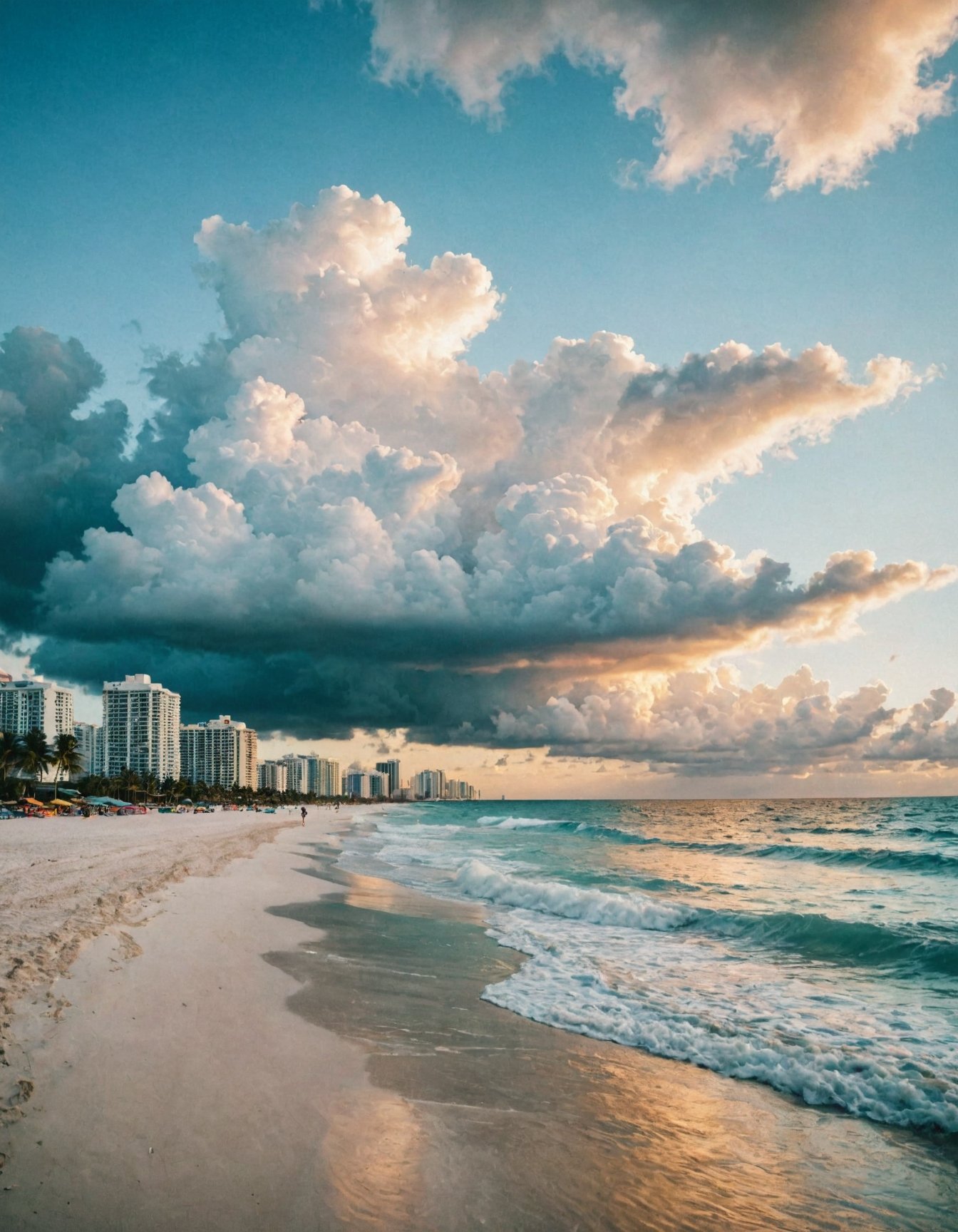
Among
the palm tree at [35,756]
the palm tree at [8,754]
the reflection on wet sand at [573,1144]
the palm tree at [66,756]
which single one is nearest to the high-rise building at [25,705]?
the palm tree at [66,756]

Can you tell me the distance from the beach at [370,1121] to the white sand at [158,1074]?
0.08 ft

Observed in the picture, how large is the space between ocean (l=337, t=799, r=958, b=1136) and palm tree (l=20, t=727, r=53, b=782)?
80829 mm

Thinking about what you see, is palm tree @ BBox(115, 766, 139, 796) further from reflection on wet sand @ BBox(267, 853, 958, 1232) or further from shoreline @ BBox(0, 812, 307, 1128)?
reflection on wet sand @ BBox(267, 853, 958, 1232)

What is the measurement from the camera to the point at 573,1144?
621 cm

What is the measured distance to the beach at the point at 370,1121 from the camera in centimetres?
488

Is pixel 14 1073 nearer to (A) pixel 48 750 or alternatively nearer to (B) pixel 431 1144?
(B) pixel 431 1144

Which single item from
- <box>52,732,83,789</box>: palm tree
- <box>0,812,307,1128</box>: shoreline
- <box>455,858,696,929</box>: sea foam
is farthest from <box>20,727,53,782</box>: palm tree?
<box>455,858,696,929</box>: sea foam

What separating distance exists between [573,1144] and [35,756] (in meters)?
110

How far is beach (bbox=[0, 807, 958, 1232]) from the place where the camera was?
16.0 ft

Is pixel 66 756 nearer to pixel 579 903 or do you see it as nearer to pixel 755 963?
pixel 579 903

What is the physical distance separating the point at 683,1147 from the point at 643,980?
6475mm

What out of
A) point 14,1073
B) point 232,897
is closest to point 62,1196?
point 14,1073

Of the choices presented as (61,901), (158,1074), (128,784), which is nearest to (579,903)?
(61,901)

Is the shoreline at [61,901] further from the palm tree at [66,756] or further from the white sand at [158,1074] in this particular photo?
the palm tree at [66,756]
